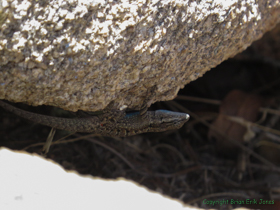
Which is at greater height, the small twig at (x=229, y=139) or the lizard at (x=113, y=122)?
the small twig at (x=229, y=139)

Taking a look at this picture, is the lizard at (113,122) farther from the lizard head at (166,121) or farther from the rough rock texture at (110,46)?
the rough rock texture at (110,46)

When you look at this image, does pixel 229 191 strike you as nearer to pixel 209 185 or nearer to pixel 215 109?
pixel 209 185

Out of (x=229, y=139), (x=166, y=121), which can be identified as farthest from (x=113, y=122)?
(x=229, y=139)

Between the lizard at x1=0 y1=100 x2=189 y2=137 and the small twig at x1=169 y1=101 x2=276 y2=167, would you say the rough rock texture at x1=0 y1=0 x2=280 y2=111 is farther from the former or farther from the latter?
the small twig at x1=169 y1=101 x2=276 y2=167

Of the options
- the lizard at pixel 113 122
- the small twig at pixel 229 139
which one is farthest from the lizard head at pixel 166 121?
the small twig at pixel 229 139

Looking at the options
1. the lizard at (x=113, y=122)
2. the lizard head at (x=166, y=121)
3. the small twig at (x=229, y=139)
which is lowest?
the lizard at (x=113, y=122)
